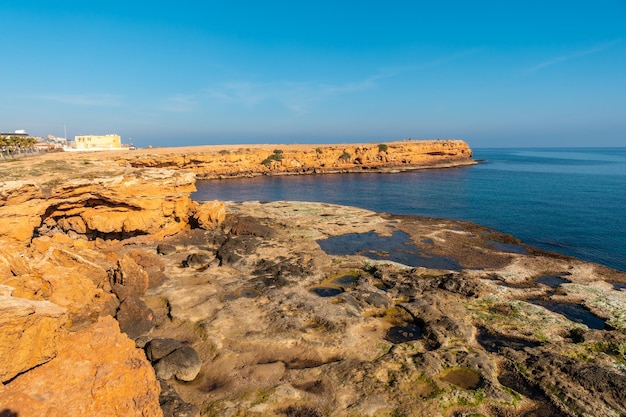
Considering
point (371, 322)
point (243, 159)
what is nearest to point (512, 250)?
point (371, 322)

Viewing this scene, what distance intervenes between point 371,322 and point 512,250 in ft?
60.9

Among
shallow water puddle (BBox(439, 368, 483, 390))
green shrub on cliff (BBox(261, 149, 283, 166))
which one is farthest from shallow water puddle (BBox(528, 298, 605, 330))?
green shrub on cliff (BBox(261, 149, 283, 166))

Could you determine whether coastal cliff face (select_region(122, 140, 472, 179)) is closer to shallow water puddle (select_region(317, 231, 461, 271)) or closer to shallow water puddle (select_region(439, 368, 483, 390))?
shallow water puddle (select_region(317, 231, 461, 271))

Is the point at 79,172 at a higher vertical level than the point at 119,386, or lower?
higher

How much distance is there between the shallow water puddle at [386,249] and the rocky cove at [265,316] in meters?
0.22

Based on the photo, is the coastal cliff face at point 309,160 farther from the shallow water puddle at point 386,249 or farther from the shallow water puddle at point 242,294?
the shallow water puddle at point 242,294

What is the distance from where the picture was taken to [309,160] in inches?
4171

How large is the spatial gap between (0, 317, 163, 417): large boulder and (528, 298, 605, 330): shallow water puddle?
1907cm

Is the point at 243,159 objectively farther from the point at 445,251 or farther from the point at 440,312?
the point at 440,312

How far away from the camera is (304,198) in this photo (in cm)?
5584

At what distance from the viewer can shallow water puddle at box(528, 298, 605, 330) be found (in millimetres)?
16688

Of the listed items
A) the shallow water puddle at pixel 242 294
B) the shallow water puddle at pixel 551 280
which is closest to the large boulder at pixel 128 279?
the shallow water puddle at pixel 242 294

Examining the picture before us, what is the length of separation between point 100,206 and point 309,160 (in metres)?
83.9

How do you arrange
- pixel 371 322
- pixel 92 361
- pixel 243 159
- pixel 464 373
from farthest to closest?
pixel 243 159 < pixel 371 322 < pixel 464 373 < pixel 92 361
